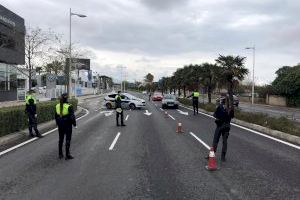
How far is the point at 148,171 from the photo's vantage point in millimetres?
9234

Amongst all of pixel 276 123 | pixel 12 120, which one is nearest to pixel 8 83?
pixel 12 120

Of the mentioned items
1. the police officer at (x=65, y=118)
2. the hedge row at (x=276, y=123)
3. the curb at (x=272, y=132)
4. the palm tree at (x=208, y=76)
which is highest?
the palm tree at (x=208, y=76)

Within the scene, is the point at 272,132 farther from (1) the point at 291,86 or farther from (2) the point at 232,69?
(1) the point at 291,86

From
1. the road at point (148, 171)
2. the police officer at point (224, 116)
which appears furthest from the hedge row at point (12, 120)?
the police officer at point (224, 116)

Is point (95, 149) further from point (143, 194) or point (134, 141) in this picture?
point (143, 194)

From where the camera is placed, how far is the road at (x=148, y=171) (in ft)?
24.1

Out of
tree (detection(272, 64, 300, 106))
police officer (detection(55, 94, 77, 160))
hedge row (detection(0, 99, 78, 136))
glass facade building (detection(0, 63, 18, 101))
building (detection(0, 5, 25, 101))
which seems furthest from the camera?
tree (detection(272, 64, 300, 106))

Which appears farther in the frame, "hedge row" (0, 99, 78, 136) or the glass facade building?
the glass facade building

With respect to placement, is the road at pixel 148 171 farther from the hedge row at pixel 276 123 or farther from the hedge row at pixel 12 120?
the hedge row at pixel 276 123

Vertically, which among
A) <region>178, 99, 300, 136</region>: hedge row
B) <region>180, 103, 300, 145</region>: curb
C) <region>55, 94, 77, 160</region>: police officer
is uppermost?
<region>55, 94, 77, 160</region>: police officer

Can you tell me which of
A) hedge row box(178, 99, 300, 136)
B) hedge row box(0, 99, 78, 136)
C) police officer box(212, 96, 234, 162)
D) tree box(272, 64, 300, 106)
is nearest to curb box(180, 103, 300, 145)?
hedge row box(178, 99, 300, 136)

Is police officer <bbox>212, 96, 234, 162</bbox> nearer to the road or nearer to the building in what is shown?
the road

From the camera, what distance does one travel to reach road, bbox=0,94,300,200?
7332mm

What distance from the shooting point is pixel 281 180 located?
8344 mm
